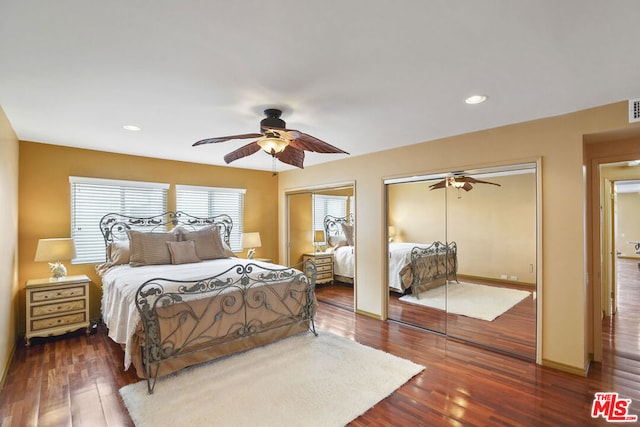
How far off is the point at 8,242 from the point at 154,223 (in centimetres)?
185

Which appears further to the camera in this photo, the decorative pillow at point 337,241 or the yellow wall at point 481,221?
the decorative pillow at point 337,241

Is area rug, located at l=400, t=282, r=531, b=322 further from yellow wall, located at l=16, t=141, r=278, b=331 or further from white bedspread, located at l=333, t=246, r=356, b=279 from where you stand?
yellow wall, located at l=16, t=141, r=278, b=331

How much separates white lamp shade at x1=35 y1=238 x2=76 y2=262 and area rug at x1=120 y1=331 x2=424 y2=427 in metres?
2.10

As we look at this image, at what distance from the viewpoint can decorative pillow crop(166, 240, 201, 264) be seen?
4309 mm

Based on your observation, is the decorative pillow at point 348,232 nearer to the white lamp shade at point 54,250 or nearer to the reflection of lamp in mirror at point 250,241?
the reflection of lamp in mirror at point 250,241

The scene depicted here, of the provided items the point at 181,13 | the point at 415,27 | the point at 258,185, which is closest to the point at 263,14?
the point at 181,13

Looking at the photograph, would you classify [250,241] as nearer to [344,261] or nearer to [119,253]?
[344,261]

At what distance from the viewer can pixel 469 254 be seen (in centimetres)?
395

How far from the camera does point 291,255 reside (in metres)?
6.27

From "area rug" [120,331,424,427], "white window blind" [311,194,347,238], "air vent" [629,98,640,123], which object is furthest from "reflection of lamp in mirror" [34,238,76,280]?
"air vent" [629,98,640,123]

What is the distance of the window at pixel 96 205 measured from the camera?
4363mm

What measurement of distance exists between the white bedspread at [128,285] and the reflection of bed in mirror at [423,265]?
2.40m

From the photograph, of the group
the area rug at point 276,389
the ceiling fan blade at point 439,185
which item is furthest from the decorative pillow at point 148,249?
the ceiling fan blade at point 439,185

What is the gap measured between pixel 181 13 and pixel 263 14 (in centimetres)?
41
